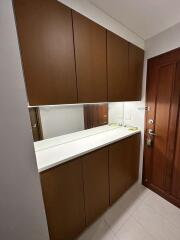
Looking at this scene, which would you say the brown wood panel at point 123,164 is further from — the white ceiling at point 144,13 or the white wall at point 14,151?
the white ceiling at point 144,13

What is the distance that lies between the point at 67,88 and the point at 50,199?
Result: 3.10 ft

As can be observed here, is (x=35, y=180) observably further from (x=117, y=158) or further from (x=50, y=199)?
(x=117, y=158)

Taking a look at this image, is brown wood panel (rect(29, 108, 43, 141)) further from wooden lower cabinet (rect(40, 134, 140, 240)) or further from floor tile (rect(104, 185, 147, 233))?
floor tile (rect(104, 185, 147, 233))

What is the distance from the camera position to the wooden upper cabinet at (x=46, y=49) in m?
0.73

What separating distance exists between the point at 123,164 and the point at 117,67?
1297 millimetres

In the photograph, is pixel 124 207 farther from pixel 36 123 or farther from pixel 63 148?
pixel 36 123

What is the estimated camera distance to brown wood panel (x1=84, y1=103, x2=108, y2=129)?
66.2 inches

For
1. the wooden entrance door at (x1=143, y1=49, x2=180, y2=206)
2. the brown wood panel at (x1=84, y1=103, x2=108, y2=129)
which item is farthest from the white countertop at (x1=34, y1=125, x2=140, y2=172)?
the wooden entrance door at (x1=143, y1=49, x2=180, y2=206)

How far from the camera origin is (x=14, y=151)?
0.54 meters

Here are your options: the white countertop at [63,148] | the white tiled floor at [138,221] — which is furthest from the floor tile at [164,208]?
the white countertop at [63,148]

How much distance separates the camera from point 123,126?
6.66 feet

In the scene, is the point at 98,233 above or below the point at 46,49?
below

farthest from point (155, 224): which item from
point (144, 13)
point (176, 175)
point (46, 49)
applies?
point (144, 13)

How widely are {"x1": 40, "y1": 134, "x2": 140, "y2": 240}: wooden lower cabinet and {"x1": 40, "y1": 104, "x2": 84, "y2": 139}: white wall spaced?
1.75 feet
